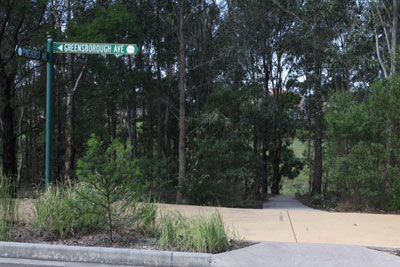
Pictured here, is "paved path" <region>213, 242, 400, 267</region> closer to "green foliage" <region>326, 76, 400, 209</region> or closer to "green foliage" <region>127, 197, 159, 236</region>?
"green foliage" <region>127, 197, 159, 236</region>

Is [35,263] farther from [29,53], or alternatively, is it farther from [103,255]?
[29,53]

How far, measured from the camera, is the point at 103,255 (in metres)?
5.36

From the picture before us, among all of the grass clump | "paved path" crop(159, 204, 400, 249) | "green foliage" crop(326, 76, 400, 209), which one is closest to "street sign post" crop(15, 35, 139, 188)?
"paved path" crop(159, 204, 400, 249)

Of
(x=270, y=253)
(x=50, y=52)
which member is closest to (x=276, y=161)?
(x=50, y=52)

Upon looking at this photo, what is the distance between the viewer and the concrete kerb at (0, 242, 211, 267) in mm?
5195

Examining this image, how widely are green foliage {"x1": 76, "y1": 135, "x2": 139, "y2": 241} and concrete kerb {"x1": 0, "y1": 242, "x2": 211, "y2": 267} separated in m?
0.54

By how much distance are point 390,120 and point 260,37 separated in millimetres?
17377

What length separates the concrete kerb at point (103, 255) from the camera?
205 inches

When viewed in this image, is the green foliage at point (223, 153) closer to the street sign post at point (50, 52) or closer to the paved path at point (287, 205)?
the paved path at point (287, 205)

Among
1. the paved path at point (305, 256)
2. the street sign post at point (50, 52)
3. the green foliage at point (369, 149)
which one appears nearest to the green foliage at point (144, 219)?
the paved path at point (305, 256)

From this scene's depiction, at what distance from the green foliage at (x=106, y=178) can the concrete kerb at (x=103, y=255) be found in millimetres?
544

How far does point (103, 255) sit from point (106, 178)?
1121 millimetres

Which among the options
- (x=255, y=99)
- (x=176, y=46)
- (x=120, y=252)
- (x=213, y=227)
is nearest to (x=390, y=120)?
(x=213, y=227)

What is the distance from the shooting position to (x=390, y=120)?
411 inches
